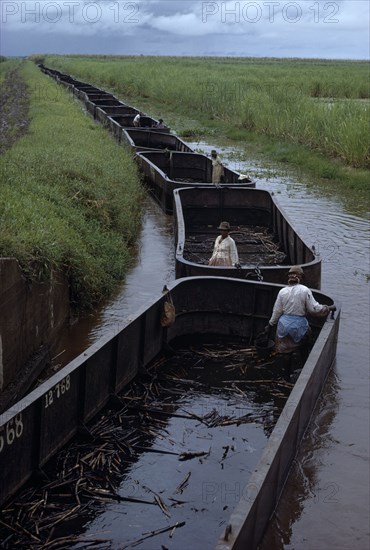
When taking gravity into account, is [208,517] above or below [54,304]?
below

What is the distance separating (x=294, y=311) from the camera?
795cm

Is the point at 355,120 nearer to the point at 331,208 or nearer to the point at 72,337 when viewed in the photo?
the point at 331,208

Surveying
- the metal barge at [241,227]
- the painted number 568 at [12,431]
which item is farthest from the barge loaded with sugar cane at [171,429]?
the metal barge at [241,227]

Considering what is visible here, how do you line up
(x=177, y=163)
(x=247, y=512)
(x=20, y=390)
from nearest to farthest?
1. (x=247, y=512)
2. (x=20, y=390)
3. (x=177, y=163)

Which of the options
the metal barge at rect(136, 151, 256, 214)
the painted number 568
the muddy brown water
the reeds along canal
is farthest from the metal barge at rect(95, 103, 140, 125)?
the painted number 568

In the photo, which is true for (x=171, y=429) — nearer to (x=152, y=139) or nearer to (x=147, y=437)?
(x=147, y=437)

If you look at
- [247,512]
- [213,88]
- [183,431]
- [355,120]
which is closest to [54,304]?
[183,431]

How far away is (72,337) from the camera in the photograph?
977 cm

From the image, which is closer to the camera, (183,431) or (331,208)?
(183,431)

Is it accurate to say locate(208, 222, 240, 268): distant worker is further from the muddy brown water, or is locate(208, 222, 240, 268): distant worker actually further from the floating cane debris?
the floating cane debris

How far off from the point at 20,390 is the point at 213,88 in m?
33.3

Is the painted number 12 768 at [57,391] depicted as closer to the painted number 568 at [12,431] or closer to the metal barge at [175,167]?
the painted number 568 at [12,431]

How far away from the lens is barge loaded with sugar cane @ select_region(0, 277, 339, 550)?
5.56m

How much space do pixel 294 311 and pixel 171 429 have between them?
74.4 inches
